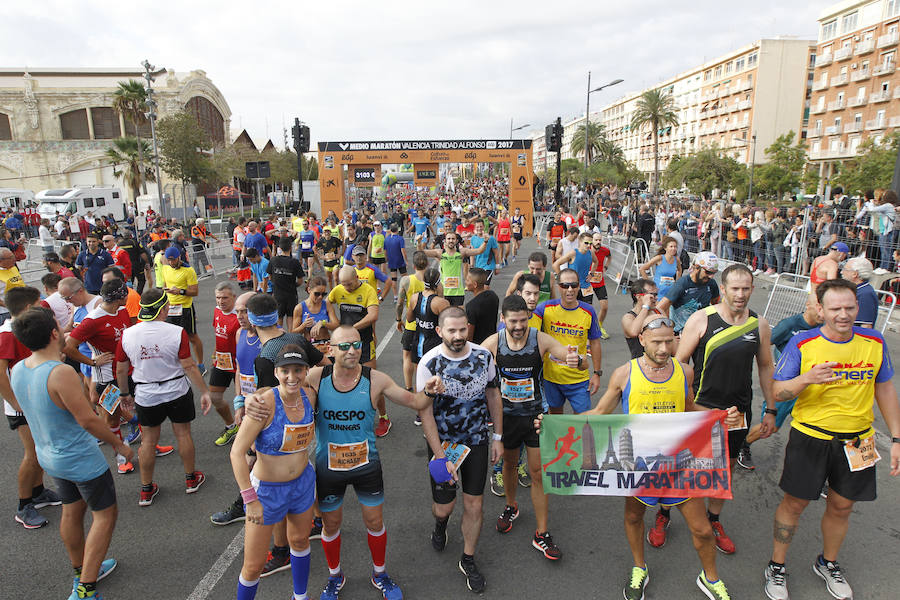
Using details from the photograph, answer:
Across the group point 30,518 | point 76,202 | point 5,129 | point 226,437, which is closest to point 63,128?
point 5,129

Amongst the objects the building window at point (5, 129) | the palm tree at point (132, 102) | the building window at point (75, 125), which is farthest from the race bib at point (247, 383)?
the building window at point (5, 129)

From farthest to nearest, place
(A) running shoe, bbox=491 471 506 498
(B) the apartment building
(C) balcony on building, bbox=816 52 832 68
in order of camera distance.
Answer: (C) balcony on building, bbox=816 52 832 68 → (B) the apartment building → (A) running shoe, bbox=491 471 506 498

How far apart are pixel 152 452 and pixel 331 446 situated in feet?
7.30

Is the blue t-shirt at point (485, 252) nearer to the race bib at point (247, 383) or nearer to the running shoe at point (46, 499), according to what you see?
the race bib at point (247, 383)

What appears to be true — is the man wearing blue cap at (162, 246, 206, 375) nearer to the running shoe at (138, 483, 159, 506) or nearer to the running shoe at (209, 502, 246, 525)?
the running shoe at (138, 483, 159, 506)

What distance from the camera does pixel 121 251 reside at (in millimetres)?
9938

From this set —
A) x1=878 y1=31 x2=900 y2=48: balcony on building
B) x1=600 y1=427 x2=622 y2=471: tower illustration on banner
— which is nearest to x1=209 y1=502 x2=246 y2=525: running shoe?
x1=600 y1=427 x2=622 y2=471: tower illustration on banner

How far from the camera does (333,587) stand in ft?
11.0

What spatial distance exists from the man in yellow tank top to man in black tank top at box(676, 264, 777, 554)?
31cm

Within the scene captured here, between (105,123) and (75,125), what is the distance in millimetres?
2894

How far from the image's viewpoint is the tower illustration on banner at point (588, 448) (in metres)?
3.48

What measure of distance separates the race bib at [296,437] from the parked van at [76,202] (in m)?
34.0

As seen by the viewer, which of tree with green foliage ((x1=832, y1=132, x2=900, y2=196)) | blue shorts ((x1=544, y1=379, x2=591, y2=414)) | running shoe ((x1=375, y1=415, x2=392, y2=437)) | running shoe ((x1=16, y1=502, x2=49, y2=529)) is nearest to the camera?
running shoe ((x1=16, y1=502, x2=49, y2=529))

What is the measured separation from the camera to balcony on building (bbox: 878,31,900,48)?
50594 millimetres
